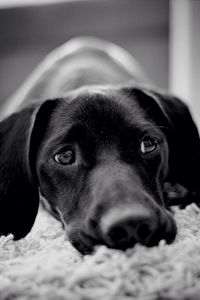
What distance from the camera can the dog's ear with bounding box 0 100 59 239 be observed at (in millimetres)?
1727

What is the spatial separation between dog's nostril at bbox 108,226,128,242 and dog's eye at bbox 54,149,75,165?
45 centimetres

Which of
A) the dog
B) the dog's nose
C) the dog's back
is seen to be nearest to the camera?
the dog's nose

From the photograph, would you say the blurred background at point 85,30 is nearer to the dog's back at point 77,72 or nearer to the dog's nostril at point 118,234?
the dog's back at point 77,72

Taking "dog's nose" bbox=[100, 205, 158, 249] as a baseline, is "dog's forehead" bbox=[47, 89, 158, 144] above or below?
above

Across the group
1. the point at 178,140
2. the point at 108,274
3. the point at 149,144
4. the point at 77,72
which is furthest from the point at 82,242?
the point at 77,72

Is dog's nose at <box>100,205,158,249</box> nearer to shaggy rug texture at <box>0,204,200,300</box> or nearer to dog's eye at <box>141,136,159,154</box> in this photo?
shaggy rug texture at <box>0,204,200,300</box>

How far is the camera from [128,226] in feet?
4.05

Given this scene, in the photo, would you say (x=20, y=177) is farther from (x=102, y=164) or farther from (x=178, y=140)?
(x=178, y=140)

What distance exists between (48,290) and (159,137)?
86 cm

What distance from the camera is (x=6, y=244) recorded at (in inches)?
62.4

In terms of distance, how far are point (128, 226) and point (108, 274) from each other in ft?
0.51

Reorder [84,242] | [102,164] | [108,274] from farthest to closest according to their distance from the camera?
[102,164]
[84,242]
[108,274]

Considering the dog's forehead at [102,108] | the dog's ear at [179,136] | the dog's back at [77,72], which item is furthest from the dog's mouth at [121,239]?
the dog's back at [77,72]

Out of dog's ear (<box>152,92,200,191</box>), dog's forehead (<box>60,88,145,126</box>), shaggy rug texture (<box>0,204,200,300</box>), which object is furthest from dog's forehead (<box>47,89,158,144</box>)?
shaggy rug texture (<box>0,204,200,300</box>)
